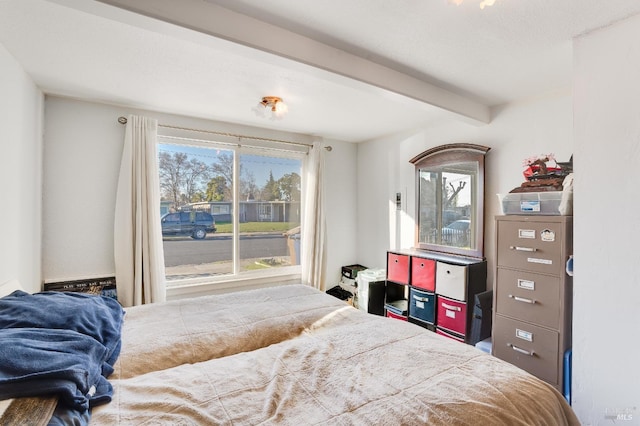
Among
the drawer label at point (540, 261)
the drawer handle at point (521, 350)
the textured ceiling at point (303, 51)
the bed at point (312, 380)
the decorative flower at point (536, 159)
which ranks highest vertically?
the textured ceiling at point (303, 51)

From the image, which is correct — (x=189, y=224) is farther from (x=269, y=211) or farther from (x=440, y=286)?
(x=440, y=286)

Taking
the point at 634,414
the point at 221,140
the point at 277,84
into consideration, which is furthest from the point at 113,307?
the point at 634,414

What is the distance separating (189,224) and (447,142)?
2.99m

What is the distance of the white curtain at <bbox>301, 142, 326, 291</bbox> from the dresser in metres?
2.11

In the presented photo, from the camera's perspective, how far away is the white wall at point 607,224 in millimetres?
1514

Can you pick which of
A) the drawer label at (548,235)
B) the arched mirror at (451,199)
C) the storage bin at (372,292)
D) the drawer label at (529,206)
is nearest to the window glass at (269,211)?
the storage bin at (372,292)

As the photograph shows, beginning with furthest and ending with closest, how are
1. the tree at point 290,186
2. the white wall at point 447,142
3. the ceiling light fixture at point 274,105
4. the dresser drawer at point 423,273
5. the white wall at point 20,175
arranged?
the tree at point 290,186, the dresser drawer at point 423,273, the ceiling light fixture at point 274,105, the white wall at point 447,142, the white wall at point 20,175

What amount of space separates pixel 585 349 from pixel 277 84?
104 inches

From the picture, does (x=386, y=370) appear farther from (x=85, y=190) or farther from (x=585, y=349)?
(x=85, y=190)

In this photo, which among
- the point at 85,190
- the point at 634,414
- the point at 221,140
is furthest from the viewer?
the point at 221,140

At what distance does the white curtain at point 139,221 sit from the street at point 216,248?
0.29m

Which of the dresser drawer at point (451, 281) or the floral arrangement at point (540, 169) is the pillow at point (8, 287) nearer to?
the dresser drawer at point (451, 281)

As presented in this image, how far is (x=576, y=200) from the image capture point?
5.62ft

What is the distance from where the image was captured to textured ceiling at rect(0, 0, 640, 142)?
1.49 metres
